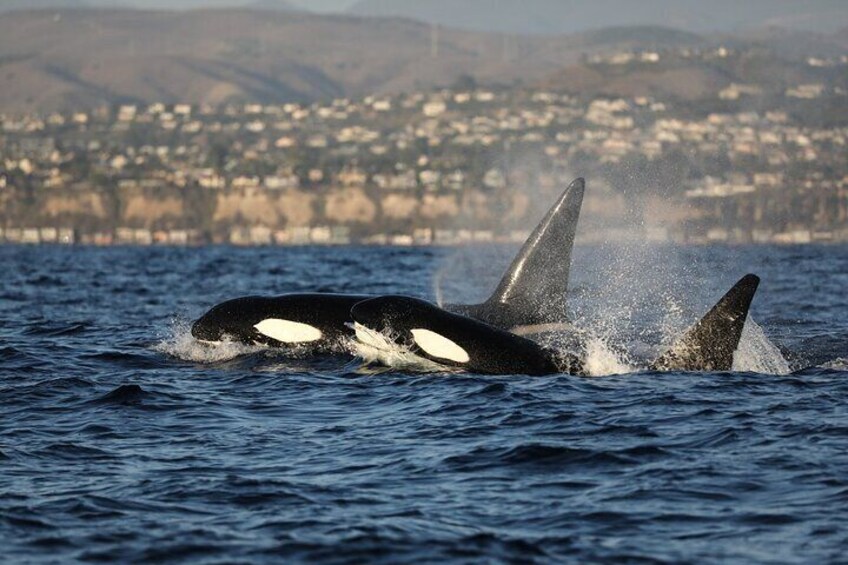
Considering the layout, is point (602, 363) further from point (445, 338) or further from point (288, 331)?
point (288, 331)

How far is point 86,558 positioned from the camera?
9.09 meters

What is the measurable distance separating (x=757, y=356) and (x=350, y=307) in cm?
488

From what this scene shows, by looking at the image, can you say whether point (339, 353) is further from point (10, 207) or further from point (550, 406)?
point (10, 207)

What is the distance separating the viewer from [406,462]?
448 inches

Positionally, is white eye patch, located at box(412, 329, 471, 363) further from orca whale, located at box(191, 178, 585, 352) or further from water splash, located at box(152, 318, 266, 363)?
water splash, located at box(152, 318, 266, 363)

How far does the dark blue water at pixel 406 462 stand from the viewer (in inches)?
366

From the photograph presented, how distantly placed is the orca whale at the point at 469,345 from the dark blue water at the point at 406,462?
1.25ft

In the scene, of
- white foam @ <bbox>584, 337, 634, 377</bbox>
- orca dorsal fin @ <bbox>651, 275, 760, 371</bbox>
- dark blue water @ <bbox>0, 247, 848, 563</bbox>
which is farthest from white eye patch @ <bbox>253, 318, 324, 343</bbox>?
orca dorsal fin @ <bbox>651, 275, 760, 371</bbox>

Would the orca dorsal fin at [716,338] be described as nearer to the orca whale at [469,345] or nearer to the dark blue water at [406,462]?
the orca whale at [469,345]

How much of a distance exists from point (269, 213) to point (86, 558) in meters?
151

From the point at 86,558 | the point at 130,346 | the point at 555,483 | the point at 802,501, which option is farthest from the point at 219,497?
the point at 130,346

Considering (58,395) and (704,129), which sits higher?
(704,129)

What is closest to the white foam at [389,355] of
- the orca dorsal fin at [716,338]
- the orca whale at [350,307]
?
the orca whale at [350,307]

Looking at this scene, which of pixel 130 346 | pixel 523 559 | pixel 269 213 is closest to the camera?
pixel 523 559
